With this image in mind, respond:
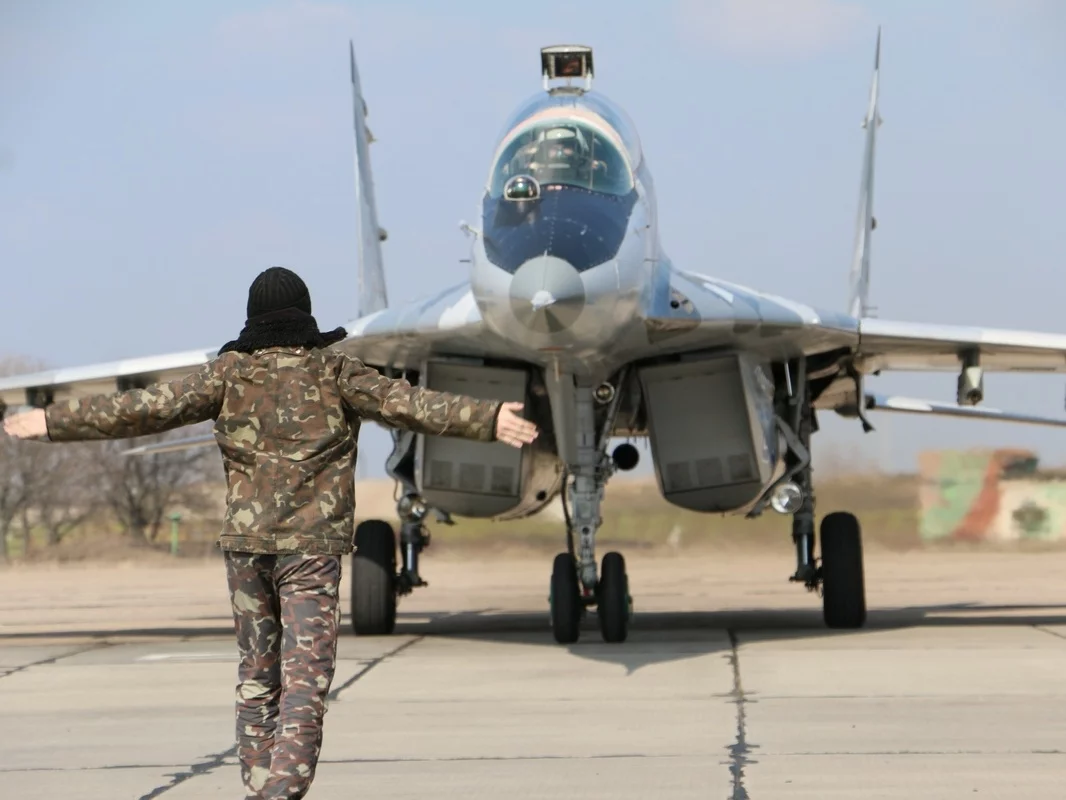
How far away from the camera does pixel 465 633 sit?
13.4 m

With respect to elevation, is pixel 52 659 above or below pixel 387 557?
below

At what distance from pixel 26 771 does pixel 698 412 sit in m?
6.56

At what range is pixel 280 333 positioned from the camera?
5.15 meters

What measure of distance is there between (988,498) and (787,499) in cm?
1648

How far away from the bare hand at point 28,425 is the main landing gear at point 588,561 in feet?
20.1

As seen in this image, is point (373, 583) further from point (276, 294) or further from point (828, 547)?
A: point (276, 294)

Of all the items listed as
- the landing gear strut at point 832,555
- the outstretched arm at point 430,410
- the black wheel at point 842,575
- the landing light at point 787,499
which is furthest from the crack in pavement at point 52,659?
the outstretched arm at point 430,410

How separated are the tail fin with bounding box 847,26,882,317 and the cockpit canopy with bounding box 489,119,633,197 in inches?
270

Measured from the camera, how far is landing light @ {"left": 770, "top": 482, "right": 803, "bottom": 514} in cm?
1210

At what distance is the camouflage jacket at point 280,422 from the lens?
16.4ft

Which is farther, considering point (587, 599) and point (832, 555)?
point (832, 555)

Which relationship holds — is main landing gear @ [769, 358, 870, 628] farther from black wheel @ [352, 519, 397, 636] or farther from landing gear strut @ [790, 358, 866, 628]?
black wheel @ [352, 519, 397, 636]

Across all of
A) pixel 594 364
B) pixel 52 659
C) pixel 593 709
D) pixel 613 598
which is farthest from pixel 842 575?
pixel 52 659

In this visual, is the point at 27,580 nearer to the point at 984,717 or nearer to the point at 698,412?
the point at 698,412
